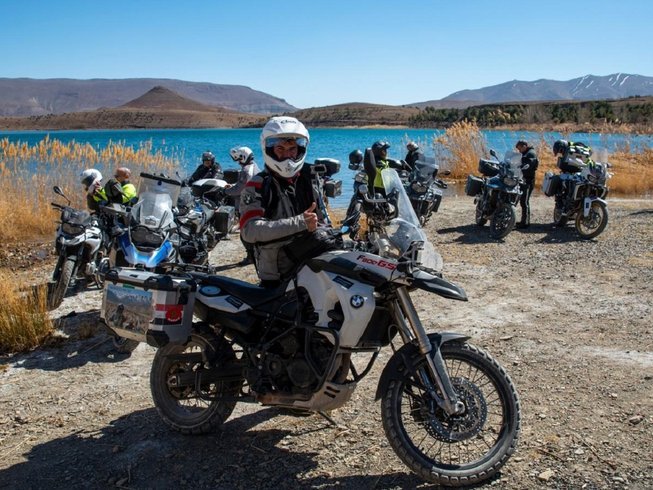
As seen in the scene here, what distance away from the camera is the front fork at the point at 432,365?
335 cm

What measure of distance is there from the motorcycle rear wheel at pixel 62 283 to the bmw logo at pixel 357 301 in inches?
190

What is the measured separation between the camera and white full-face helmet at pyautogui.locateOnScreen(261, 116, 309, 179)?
3754 millimetres

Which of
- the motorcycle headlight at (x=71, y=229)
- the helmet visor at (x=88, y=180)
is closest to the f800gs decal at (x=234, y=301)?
the motorcycle headlight at (x=71, y=229)

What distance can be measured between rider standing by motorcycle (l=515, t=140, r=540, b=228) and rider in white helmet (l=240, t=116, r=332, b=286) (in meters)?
9.08

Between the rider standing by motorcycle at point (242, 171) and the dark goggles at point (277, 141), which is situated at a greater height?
the dark goggles at point (277, 141)

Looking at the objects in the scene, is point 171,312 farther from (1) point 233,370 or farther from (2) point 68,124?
(2) point 68,124

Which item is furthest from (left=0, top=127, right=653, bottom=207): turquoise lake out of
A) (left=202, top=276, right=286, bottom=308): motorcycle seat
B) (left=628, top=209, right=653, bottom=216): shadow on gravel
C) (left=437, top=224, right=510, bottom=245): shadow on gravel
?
(left=202, top=276, right=286, bottom=308): motorcycle seat

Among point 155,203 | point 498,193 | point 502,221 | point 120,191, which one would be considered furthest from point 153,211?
point 498,193

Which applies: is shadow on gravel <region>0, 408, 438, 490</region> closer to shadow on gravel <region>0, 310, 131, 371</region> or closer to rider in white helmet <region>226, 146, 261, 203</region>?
shadow on gravel <region>0, 310, 131, 371</region>

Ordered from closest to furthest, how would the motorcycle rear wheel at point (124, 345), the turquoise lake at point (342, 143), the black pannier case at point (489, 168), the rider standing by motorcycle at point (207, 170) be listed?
1. the motorcycle rear wheel at point (124, 345)
2. the black pannier case at point (489, 168)
3. the rider standing by motorcycle at point (207, 170)
4. the turquoise lake at point (342, 143)

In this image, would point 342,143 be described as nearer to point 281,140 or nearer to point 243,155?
point 243,155

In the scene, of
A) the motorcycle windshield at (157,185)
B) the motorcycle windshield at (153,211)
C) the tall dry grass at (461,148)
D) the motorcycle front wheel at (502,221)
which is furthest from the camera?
the tall dry grass at (461,148)

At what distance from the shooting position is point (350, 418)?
14.2ft

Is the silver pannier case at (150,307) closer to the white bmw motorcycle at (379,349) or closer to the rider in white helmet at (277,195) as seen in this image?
the white bmw motorcycle at (379,349)
